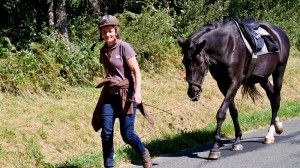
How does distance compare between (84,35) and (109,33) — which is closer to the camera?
(109,33)

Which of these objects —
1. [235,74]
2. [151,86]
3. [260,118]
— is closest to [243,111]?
[260,118]

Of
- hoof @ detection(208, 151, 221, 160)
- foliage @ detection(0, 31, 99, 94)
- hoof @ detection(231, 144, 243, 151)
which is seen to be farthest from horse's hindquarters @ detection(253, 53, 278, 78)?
foliage @ detection(0, 31, 99, 94)

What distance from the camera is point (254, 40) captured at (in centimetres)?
834

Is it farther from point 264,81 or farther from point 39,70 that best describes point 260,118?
point 39,70

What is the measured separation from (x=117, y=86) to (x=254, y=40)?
3213mm

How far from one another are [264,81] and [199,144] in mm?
1812

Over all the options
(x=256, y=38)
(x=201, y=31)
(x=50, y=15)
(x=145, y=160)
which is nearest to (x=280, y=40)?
(x=256, y=38)

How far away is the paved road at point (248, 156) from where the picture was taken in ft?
22.8

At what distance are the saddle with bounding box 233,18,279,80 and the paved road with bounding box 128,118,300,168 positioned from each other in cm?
127

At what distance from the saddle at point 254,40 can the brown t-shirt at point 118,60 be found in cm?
281

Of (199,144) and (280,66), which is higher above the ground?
(280,66)

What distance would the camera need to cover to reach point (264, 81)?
9.20 m

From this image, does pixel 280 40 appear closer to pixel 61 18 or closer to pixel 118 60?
pixel 118 60

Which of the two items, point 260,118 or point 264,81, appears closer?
point 264,81
